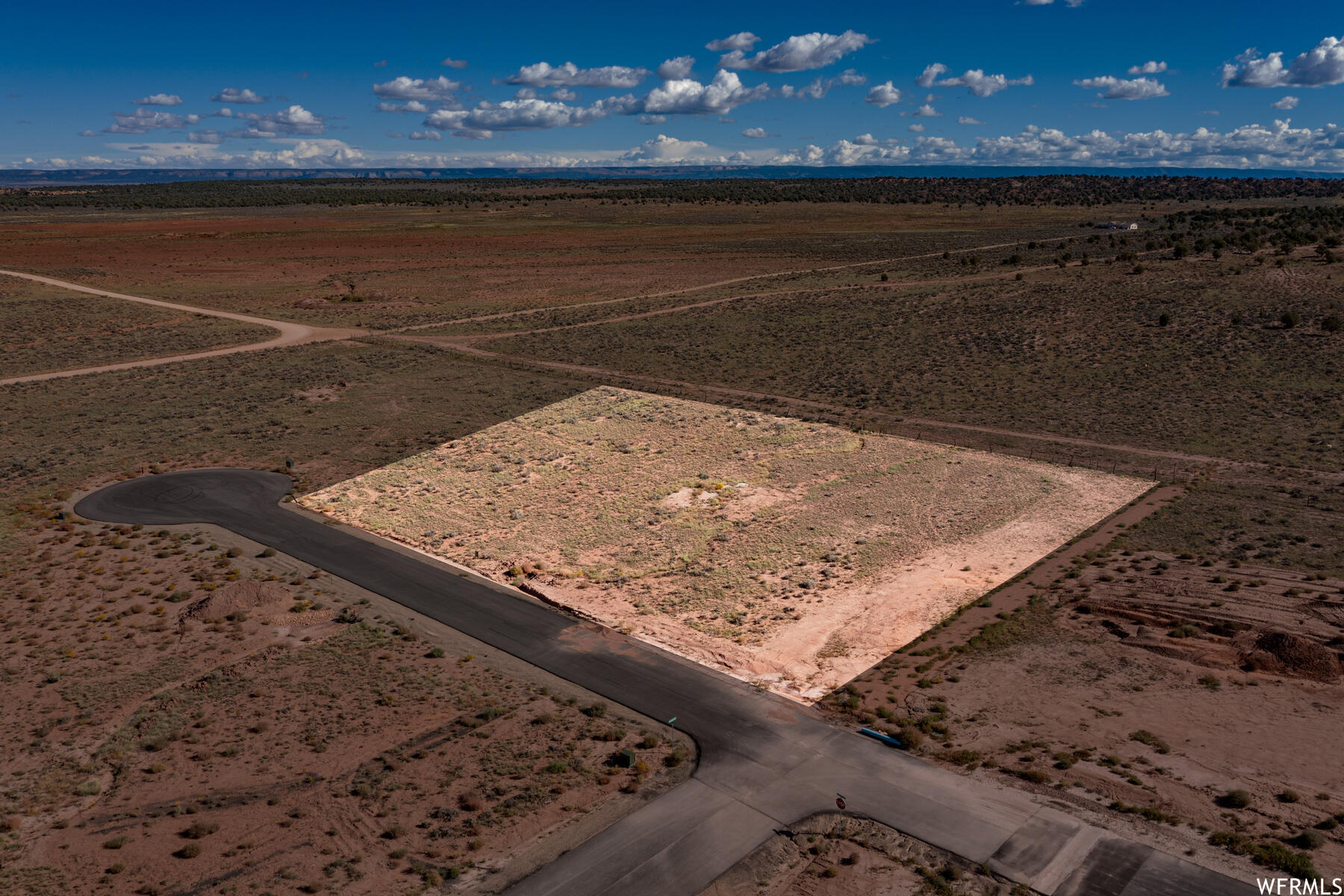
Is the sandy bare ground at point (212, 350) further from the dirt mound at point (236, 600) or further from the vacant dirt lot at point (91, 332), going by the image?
the dirt mound at point (236, 600)

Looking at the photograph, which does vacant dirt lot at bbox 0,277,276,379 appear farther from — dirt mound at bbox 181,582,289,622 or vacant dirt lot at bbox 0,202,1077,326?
dirt mound at bbox 181,582,289,622

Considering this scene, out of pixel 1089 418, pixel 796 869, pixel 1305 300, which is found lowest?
pixel 796 869

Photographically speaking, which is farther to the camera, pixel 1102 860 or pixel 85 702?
pixel 85 702

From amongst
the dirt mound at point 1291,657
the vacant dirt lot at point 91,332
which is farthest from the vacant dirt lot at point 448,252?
the dirt mound at point 1291,657

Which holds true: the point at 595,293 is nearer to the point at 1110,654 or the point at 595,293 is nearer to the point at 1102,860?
the point at 1110,654

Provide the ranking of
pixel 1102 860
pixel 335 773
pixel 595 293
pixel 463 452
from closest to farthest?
pixel 1102 860 < pixel 335 773 < pixel 463 452 < pixel 595 293

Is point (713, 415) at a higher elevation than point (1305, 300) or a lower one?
lower

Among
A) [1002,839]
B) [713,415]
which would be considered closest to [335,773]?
[1002,839]

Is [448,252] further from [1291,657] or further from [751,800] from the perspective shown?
[1291,657]
